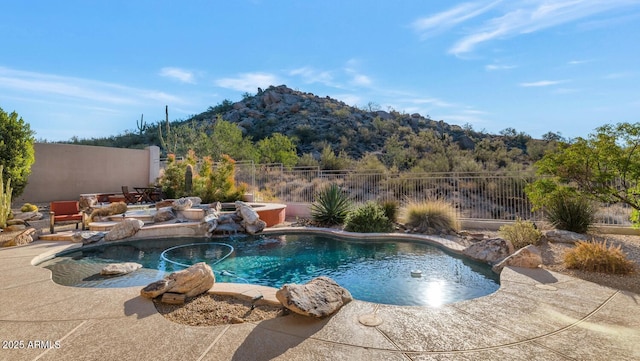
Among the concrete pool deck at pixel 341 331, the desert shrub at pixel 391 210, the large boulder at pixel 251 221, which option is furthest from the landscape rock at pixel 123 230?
the desert shrub at pixel 391 210

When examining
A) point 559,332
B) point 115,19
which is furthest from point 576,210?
point 115,19

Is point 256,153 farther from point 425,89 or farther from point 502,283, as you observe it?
point 502,283

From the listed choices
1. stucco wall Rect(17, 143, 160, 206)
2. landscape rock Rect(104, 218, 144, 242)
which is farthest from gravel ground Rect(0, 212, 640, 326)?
stucco wall Rect(17, 143, 160, 206)

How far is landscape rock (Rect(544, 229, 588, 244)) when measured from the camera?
634cm

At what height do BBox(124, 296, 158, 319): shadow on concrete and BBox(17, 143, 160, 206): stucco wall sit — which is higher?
BBox(17, 143, 160, 206): stucco wall

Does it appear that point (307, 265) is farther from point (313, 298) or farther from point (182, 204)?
point (182, 204)

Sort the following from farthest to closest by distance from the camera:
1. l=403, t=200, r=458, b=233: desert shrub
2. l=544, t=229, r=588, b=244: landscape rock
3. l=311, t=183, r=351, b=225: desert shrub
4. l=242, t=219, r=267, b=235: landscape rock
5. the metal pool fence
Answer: the metal pool fence → l=311, t=183, r=351, b=225: desert shrub → l=242, t=219, r=267, b=235: landscape rock → l=403, t=200, r=458, b=233: desert shrub → l=544, t=229, r=588, b=244: landscape rock

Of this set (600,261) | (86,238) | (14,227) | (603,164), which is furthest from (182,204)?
(603,164)

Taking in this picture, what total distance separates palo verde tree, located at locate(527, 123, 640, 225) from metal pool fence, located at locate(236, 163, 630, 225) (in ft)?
14.7

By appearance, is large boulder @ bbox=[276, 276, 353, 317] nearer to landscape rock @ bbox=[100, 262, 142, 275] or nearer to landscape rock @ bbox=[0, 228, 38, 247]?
landscape rock @ bbox=[100, 262, 142, 275]

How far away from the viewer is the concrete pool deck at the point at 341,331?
2203mm

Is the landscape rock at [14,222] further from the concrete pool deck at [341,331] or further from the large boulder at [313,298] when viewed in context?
the large boulder at [313,298]

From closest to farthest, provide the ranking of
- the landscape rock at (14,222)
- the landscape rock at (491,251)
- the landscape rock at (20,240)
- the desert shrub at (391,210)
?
the landscape rock at (491,251) < the landscape rock at (20,240) < the landscape rock at (14,222) < the desert shrub at (391,210)

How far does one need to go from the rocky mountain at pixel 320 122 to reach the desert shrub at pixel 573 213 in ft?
64.7
